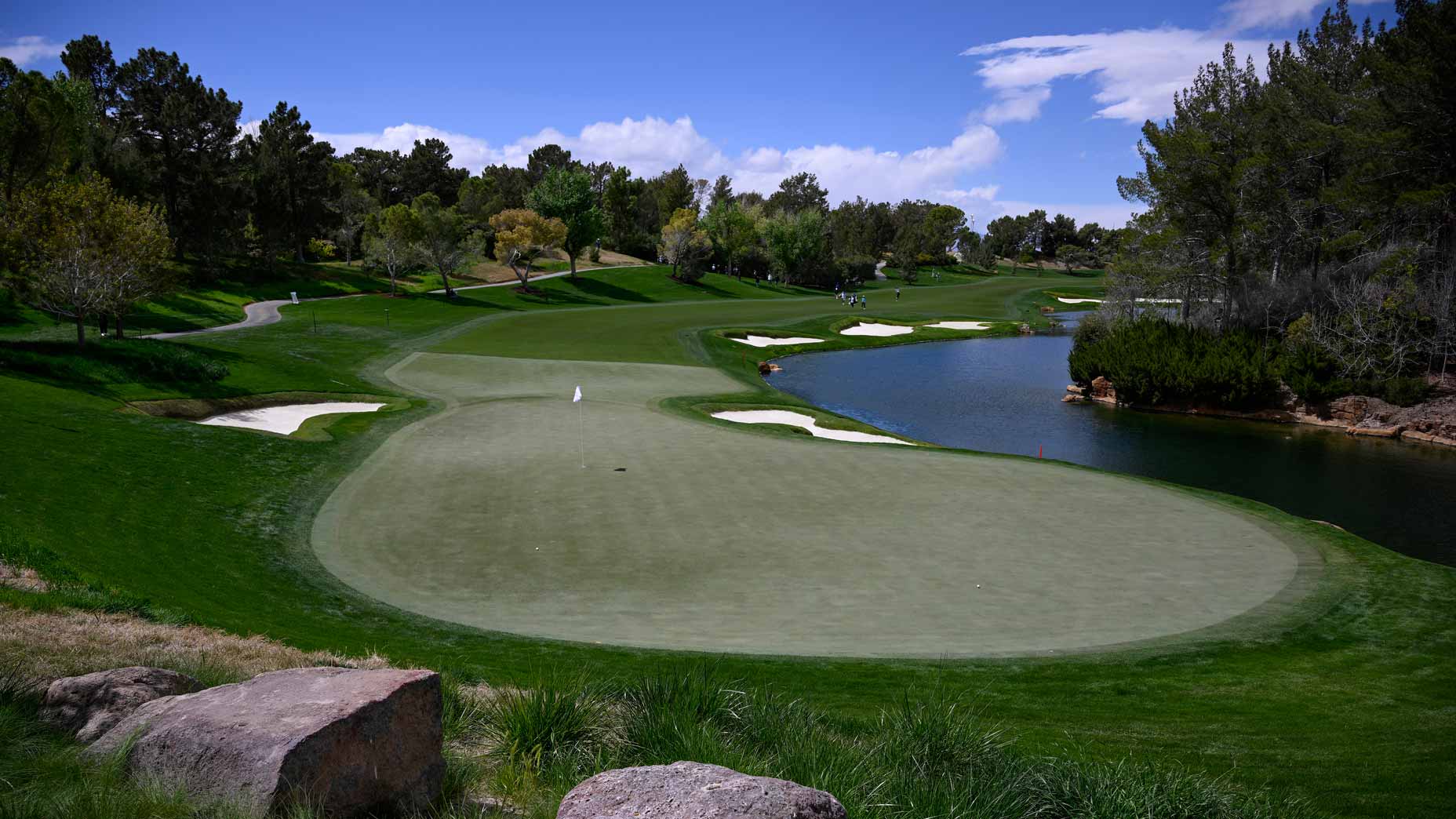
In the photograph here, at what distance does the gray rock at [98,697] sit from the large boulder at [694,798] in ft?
12.8

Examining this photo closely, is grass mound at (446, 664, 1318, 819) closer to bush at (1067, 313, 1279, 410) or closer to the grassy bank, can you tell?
the grassy bank

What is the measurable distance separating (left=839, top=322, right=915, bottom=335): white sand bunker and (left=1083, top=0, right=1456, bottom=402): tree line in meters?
23.8

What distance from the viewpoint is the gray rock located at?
6.37 metres

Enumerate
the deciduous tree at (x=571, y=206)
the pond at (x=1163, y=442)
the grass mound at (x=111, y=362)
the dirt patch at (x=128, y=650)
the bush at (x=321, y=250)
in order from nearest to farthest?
the dirt patch at (x=128, y=650), the pond at (x=1163, y=442), the grass mound at (x=111, y=362), the deciduous tree at (x=571, y=206), the bush at (x=321, y=250)

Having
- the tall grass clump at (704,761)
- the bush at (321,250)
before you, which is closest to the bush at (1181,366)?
the tall grass clump at (704,761)

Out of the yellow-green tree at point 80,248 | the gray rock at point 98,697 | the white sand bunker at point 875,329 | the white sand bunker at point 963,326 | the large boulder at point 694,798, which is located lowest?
the gray rock at point 98,697

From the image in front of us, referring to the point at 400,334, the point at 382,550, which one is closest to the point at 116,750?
the point at 382,550

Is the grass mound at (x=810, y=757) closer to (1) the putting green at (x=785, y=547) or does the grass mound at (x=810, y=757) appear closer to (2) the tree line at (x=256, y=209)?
(1) the putting green at (x=785, y=547)

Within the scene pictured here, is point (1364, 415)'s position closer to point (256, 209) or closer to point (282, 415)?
point (282, 415)

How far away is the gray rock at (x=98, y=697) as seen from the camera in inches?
251

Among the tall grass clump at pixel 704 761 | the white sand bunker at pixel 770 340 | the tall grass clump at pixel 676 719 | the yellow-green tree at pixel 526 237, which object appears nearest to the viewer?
the tall grass clump at pixel 704 761

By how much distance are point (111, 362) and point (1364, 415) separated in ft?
165

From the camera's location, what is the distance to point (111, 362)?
29.6 m

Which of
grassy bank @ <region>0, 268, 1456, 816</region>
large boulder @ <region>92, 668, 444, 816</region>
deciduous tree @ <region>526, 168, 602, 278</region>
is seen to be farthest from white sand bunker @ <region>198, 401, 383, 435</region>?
deciduous tree @ <region>526, 168, 602, 278</region>
